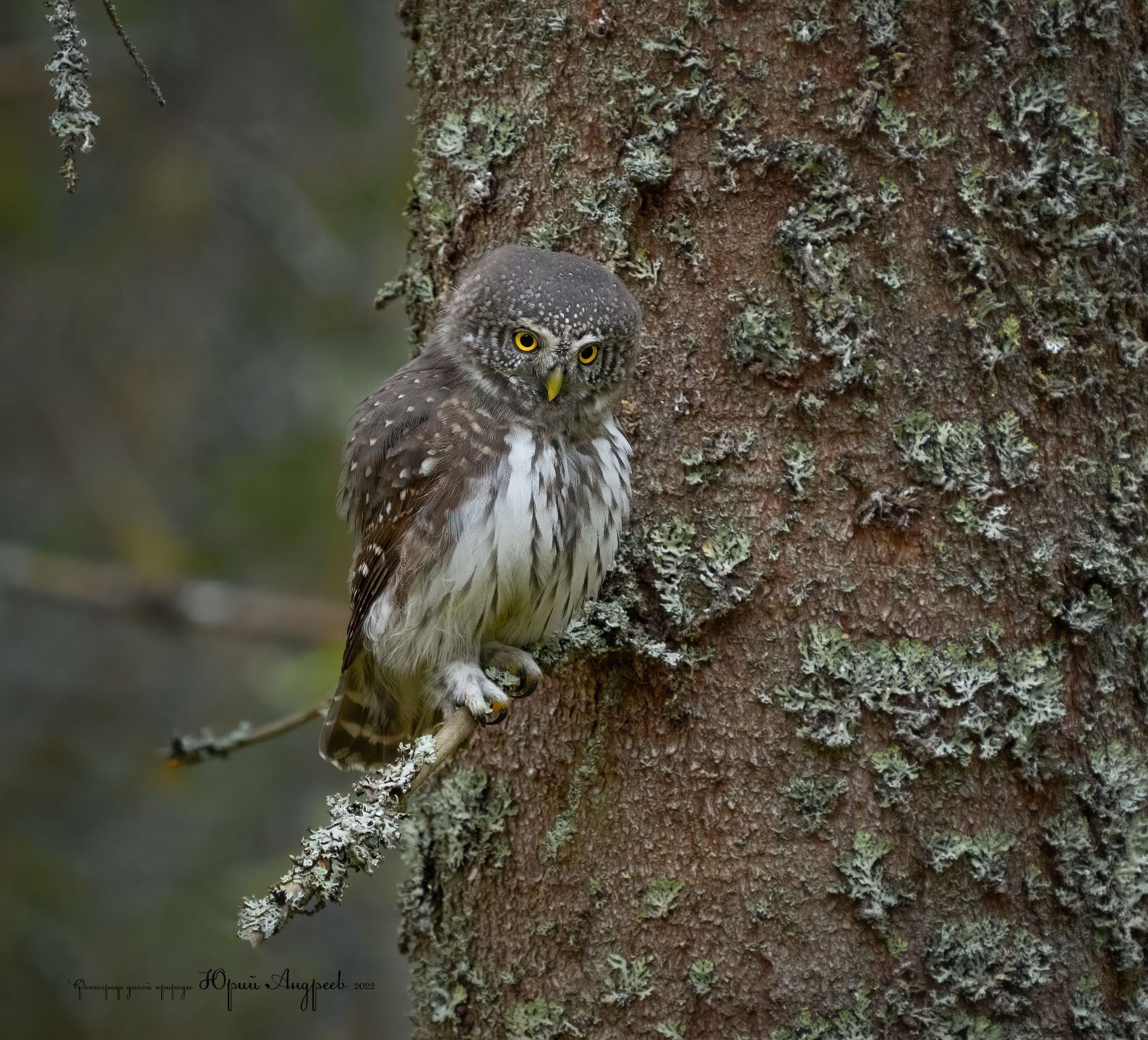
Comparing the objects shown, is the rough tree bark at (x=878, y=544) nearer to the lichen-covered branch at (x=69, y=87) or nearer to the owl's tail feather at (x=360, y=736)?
the owl's tail feather at (x=360, y=736)

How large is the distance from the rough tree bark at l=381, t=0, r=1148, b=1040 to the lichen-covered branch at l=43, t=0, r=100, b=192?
3.98 ft

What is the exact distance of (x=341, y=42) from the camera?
18.4ft

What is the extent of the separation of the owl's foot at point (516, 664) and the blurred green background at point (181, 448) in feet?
7.51

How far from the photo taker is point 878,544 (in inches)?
106

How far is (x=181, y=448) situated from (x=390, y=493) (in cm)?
450

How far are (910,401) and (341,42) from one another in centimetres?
396

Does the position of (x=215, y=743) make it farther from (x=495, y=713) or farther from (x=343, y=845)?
(x=343, y=845)

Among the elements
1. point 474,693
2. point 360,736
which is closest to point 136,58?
point 474,693

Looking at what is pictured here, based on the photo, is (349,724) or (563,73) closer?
(563,73)

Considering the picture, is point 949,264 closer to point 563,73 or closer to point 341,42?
point 563,73

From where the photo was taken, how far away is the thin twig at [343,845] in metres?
1.83

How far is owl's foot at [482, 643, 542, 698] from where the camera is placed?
297 centimetres

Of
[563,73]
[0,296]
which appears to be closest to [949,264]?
[563,73]

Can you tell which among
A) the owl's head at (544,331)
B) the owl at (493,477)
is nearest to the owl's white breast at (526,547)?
the owl at (493,477)
